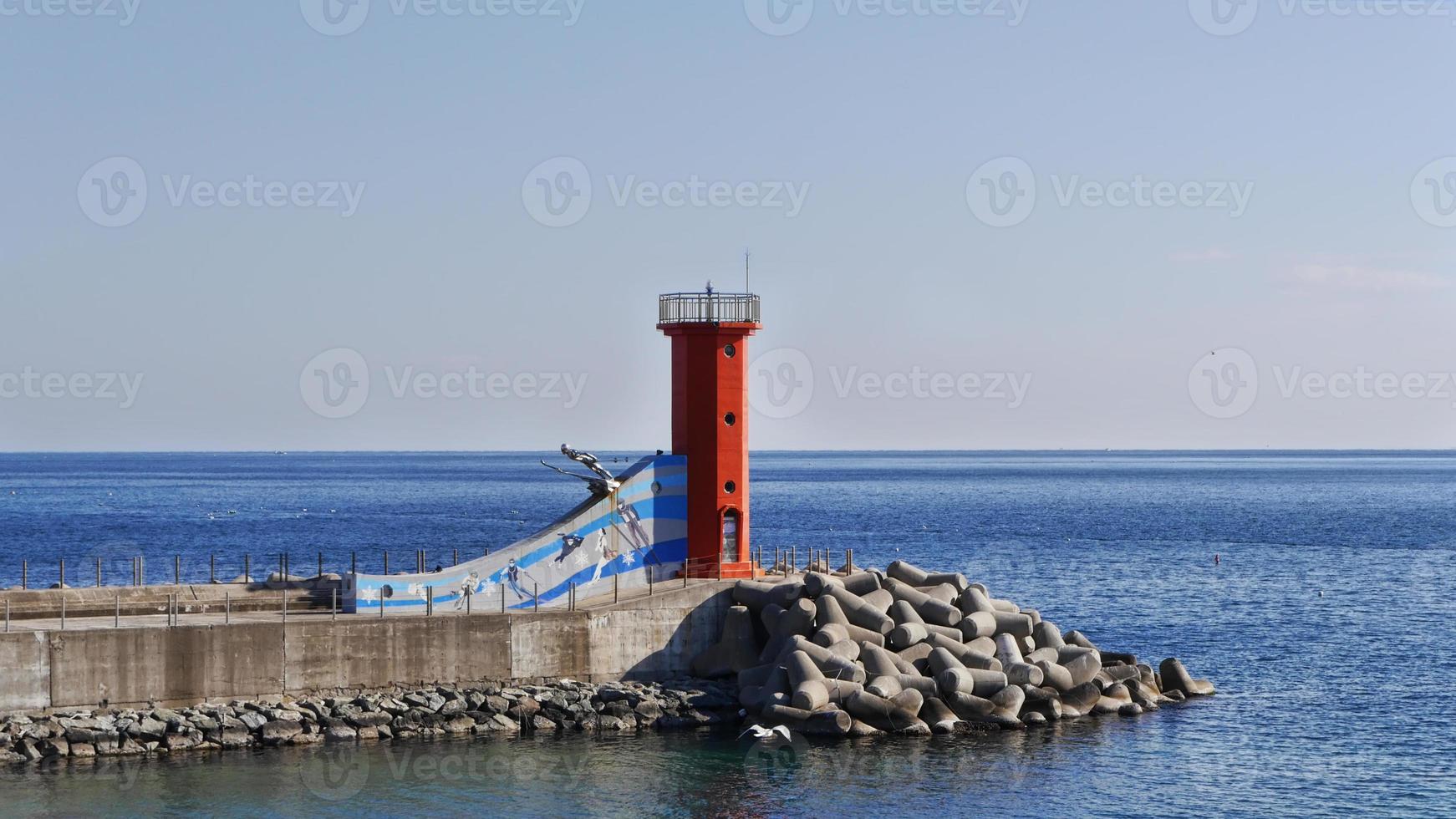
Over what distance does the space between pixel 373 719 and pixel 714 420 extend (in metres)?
11.1

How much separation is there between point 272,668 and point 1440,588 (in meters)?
51.6

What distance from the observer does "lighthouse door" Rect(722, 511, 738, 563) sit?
39.3 meters

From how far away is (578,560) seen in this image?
125ft

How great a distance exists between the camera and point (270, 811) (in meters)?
28.2

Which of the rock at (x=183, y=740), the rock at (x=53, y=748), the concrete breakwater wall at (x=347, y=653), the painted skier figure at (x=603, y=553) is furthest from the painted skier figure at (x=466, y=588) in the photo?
the rock at (x=53, y=748)

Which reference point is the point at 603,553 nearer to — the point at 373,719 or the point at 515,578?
the point at 515,578

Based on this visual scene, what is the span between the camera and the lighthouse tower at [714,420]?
1535 inches

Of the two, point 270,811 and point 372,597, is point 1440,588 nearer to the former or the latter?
point 372,597

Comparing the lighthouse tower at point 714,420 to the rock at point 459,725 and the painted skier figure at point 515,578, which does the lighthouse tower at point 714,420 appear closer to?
the painted skier figure at point 515,578

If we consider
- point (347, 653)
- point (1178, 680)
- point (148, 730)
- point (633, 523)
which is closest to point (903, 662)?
point (633, 523)

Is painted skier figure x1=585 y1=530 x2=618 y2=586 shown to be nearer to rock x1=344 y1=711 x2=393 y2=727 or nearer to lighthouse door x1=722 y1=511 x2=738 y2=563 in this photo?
lighthouse door x1=722 y1=511 x2=738 y2=563

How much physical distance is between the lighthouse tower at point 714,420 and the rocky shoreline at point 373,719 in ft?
13.7

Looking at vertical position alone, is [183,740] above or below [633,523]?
below

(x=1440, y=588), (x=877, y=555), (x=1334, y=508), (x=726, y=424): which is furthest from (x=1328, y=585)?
(x=1334, y=508)
